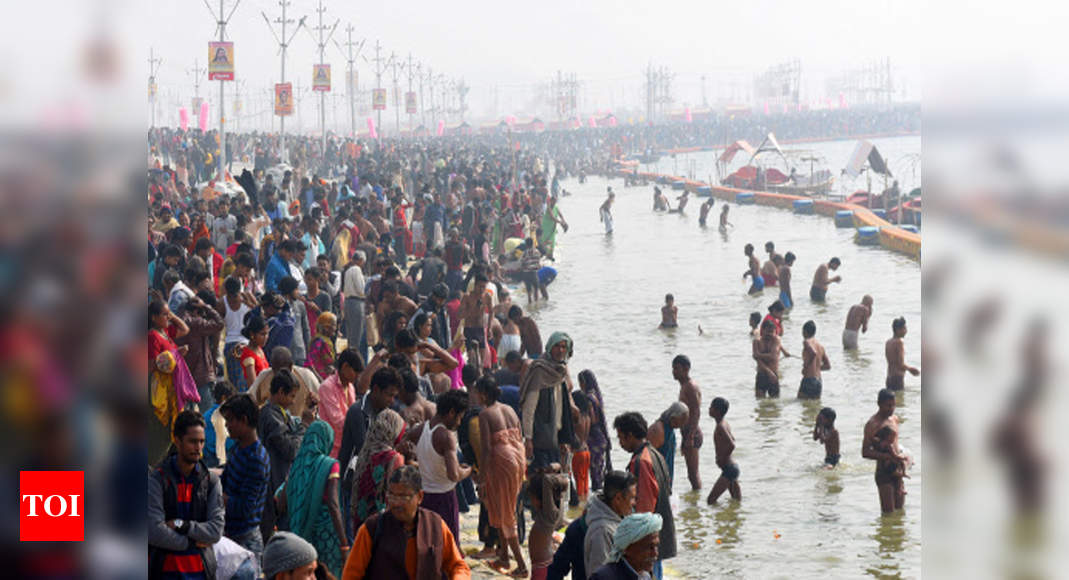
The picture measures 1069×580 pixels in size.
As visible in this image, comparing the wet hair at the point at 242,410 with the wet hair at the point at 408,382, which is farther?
the wet hair at the point at 408,382

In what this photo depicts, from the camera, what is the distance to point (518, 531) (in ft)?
26.8

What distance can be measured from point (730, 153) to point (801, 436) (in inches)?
1762

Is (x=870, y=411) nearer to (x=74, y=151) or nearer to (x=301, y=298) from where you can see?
(x=301, y=298)

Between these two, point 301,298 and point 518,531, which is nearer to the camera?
point 518,531

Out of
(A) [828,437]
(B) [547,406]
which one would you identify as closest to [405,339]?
(B) [547,406]

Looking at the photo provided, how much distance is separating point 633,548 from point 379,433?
2.03 m

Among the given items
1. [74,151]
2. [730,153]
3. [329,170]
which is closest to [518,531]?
[74,151]

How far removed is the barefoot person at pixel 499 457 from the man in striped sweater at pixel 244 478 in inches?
70.5

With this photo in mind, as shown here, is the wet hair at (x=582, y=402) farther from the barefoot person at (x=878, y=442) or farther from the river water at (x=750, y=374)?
the barefoot person at (x=878, y=442)

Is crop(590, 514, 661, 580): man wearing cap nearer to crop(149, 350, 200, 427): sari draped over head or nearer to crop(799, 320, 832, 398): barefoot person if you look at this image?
crop(149, 350, 200, 427): sari draped over head

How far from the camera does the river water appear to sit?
10078mm

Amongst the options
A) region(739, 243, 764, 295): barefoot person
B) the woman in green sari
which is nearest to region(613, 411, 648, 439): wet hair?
the woman in green sari

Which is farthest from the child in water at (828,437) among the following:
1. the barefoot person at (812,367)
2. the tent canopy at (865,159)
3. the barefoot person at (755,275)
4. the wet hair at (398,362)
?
the tent canopy at (865,159)

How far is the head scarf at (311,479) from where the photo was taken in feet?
19.3
